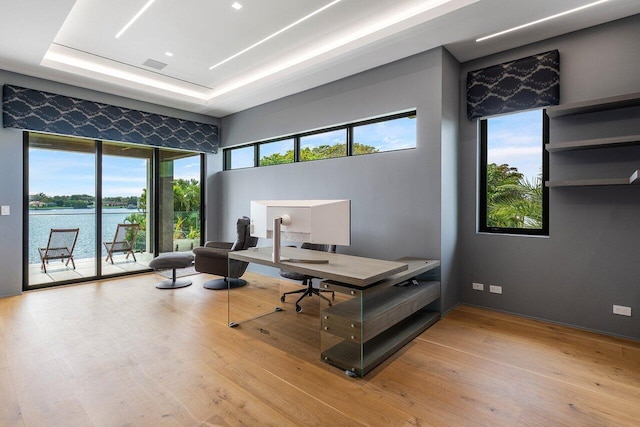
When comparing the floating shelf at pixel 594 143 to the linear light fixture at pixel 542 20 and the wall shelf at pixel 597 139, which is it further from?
the linear light fixture at pixel 542 20

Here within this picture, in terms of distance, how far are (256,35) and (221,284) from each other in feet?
11.0

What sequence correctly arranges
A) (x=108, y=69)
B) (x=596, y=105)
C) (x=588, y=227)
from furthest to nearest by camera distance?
1. (x=108, y=69)
2. (x=588, y=227)
3. (x=596, y=105)

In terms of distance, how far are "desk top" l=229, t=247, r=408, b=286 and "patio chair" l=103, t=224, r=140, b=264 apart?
10.3ft

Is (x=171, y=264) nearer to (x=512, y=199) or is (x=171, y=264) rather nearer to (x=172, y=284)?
(x=172, y=284)

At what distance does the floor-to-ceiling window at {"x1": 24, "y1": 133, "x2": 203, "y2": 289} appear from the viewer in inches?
183

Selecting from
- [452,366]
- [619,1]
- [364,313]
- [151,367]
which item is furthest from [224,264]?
[619,1]

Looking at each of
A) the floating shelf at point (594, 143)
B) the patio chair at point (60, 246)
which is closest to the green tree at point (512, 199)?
the floating shelf at point (594, 143)

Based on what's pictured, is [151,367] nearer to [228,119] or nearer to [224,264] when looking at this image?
[224,264]

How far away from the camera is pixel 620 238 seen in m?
3.02

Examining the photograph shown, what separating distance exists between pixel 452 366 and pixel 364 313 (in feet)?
2.66

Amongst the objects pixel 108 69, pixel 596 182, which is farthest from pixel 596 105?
pixel 108 69

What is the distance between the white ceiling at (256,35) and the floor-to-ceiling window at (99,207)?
1097mm

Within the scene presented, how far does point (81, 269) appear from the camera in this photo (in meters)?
5.04

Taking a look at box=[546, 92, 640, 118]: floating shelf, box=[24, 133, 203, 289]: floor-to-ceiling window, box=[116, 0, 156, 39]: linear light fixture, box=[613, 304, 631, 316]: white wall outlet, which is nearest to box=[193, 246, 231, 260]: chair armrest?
box=[24, 133, 203, 289]: floor-to-ceiling window
